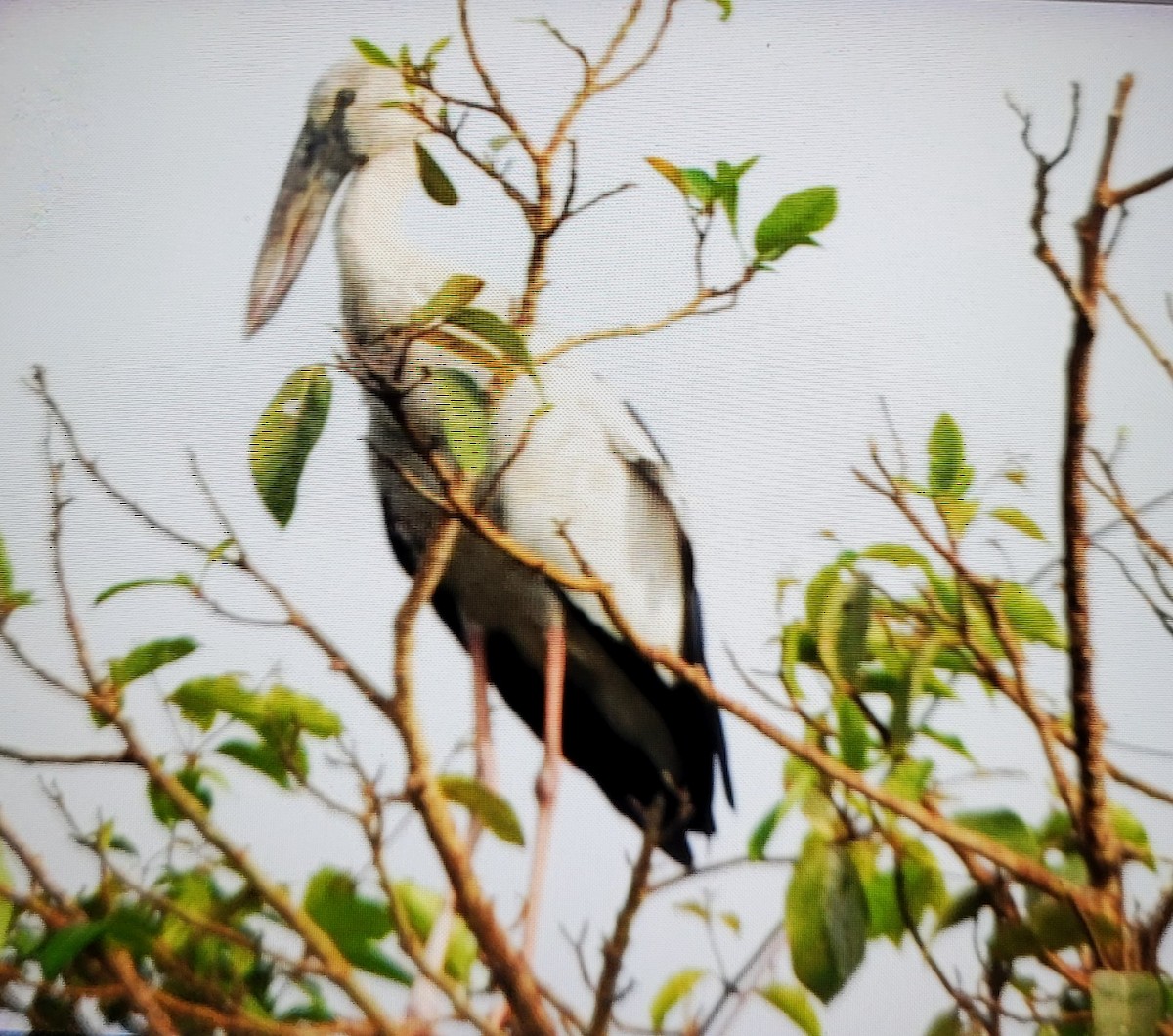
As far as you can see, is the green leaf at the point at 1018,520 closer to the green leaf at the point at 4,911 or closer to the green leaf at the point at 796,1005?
the green leaf at the point at 796,1005

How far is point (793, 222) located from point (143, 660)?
51 cm

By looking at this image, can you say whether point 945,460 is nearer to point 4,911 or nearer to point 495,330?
point 495,330

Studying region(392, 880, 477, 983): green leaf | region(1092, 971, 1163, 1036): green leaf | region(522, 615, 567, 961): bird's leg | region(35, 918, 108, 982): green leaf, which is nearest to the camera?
region(1092, 971, 1163, 1036): green leaf

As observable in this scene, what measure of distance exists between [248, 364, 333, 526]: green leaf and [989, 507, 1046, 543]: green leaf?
0.46 meters

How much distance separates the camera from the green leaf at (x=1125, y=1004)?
1.98ft

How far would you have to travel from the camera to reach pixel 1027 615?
80cm

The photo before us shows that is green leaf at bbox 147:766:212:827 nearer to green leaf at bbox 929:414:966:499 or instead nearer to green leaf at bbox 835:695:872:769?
green leaf at bbox 835:695:872:769

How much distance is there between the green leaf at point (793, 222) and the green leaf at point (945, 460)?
15 cm

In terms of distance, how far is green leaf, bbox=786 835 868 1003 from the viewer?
2.29 ft

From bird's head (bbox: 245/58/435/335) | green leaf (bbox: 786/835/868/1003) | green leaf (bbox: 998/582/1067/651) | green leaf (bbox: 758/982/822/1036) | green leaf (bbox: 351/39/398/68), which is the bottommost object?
green leaf (bbox: 758/982/822/1036)

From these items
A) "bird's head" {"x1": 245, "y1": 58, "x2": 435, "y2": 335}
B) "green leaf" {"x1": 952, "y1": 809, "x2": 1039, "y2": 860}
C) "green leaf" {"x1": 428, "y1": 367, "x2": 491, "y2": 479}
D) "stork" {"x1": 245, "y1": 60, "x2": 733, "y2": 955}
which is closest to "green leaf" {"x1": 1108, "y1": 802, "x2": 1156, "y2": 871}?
"green leaf" {"x1": 952, "y1": 809, "x2": 1039, "y2": 860}

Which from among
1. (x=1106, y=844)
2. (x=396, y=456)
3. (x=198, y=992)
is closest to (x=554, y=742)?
(x=396, y=456)

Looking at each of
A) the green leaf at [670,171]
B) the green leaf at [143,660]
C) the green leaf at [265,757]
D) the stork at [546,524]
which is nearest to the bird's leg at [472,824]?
Result: the stork at [546,524]

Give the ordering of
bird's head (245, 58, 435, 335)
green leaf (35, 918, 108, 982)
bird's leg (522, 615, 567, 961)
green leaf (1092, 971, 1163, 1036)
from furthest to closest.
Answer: bird's head (245, 58, 435, 335), bird's leg (522, 615, 567, 961), green leaf (35, 918, 108, 982), green leaf (1092, 971, 1163, 1036)
